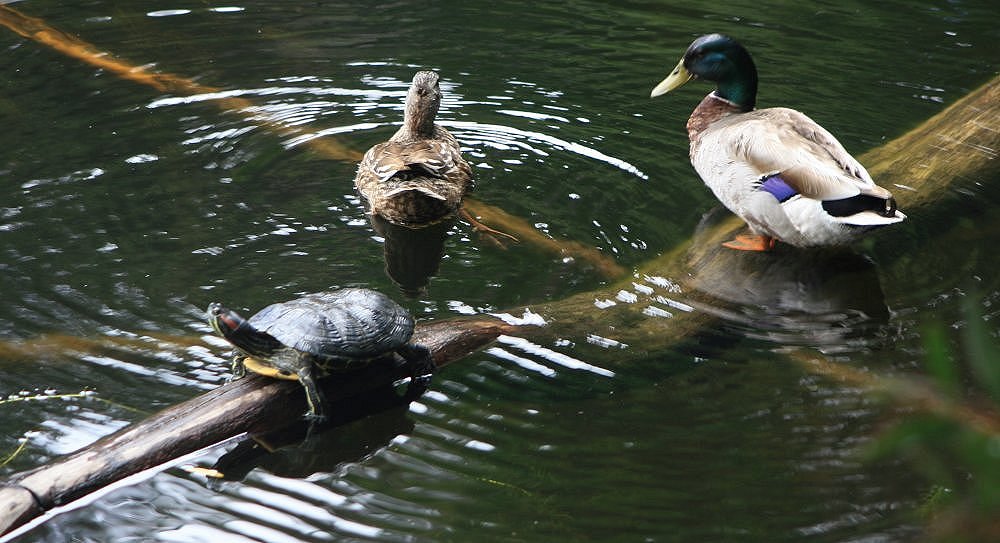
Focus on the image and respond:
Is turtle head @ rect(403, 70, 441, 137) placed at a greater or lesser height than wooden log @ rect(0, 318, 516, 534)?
greater

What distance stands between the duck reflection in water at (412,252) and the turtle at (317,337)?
3.12 feet

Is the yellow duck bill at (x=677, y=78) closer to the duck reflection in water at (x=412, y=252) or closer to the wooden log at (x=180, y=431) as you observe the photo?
the duck reflection in water at (x=412, y=252)

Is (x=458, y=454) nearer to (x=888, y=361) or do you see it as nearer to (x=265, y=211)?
(x=888, y=361)

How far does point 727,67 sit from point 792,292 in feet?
5.79

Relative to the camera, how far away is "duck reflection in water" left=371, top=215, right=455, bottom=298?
5.40 metres

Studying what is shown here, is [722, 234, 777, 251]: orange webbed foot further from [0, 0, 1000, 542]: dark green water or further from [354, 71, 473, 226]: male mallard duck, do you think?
[354, 71, 473, 226]: male mallard duck

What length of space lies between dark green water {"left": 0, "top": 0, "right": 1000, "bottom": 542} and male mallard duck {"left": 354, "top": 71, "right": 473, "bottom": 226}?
18 cm

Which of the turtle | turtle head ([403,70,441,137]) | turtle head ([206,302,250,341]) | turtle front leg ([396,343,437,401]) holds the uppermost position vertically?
turtle head ([403,70,441,137])

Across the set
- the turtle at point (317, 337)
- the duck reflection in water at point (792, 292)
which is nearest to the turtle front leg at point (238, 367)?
the turtle at point (317, 337)

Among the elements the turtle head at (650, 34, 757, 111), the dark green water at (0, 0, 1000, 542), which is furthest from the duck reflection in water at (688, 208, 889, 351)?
the turtle head at (650, 34, 757, 111)

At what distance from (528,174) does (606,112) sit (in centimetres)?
115

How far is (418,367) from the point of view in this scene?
4.42 m

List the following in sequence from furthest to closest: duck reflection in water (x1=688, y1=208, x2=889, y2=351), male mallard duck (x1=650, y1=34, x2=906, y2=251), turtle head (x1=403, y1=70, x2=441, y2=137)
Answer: turtle head (x1=403, y1=70, x2=441, y2=137) → male mallard duck (x1=650, y1=34, x2=906, y2=251) → duck reflection in water (x1=688, y1=208, x2=889, y2=351)

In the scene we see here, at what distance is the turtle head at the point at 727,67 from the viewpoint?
625 cm
